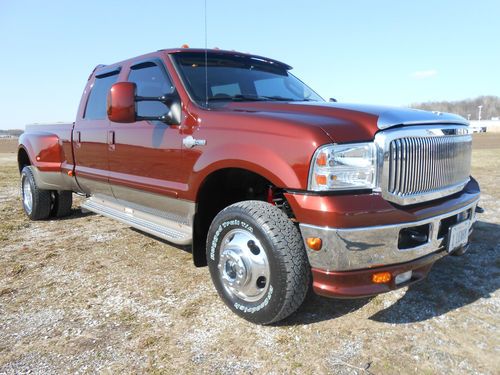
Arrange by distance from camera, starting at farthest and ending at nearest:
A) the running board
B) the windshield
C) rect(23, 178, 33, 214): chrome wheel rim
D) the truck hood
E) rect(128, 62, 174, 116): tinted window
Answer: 1. rect(23, 178, 33, 214): chrome wheel rim
2. rect(128, 62, 174, 116): tinted window
3. the windshield
4. the running board
5. the truck hood

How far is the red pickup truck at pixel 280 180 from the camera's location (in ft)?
7.80

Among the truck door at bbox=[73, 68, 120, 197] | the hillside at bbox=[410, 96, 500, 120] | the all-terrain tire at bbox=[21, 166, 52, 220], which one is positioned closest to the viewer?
the truck door at bbox=[73, 68, 120, 197]

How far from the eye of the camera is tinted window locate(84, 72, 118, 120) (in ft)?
15.3

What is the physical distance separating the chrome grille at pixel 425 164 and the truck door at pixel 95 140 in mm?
3026

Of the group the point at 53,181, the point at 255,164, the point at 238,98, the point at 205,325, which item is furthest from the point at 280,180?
the point at 53,181

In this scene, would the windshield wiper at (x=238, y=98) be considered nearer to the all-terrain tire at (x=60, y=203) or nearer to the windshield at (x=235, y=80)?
the windshield at (x=235, y=80)

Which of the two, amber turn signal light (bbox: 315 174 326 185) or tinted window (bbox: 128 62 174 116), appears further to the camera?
tinted window (bbox: 128 62 174 116)

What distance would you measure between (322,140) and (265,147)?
0.40 meters

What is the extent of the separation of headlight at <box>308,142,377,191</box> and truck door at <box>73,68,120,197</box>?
8.94ft

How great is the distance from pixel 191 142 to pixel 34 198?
3.73m

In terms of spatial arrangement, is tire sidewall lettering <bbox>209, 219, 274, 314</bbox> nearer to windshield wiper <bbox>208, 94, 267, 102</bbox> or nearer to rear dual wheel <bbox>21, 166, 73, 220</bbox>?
windshield wiper <bbox>208, 94, 267, 102</bbox>

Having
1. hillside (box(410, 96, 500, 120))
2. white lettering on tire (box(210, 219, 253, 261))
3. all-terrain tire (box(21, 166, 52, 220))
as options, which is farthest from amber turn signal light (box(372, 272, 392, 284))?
hillside (box(410, 96, 500, 120))

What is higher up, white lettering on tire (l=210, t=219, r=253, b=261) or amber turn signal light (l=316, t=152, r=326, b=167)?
amber turn signal light (l=316, t=152, r=326, b=167)

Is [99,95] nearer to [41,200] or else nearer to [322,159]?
[41,200]
